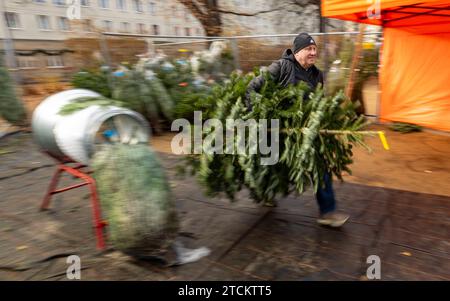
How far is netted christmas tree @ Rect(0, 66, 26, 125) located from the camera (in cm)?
722

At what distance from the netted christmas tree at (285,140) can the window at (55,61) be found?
11751mm

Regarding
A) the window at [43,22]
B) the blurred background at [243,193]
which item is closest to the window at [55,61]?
the blurred background at [243,193]

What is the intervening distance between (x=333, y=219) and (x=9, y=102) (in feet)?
22.6

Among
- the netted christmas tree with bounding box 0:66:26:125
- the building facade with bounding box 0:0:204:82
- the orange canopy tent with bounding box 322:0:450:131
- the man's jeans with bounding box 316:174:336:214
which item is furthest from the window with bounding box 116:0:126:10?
the man's jeans with bounding box 316:174:336:214

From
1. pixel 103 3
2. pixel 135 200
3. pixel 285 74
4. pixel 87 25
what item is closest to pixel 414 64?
pixel 285 74

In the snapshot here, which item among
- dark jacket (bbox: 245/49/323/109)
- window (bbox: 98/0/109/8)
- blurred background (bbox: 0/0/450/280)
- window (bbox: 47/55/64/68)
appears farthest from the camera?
window (bbox: 98/0/109/8)

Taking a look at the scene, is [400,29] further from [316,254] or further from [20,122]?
[20,122]

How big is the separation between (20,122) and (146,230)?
6.37 meters

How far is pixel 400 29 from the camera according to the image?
6.77 m

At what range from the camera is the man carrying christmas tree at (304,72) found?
A: 3.35 metres

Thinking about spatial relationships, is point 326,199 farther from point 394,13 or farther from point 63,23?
point 63,23

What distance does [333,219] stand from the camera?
3416 mm

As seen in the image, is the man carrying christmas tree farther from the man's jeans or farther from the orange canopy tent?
the orange canopy tent
